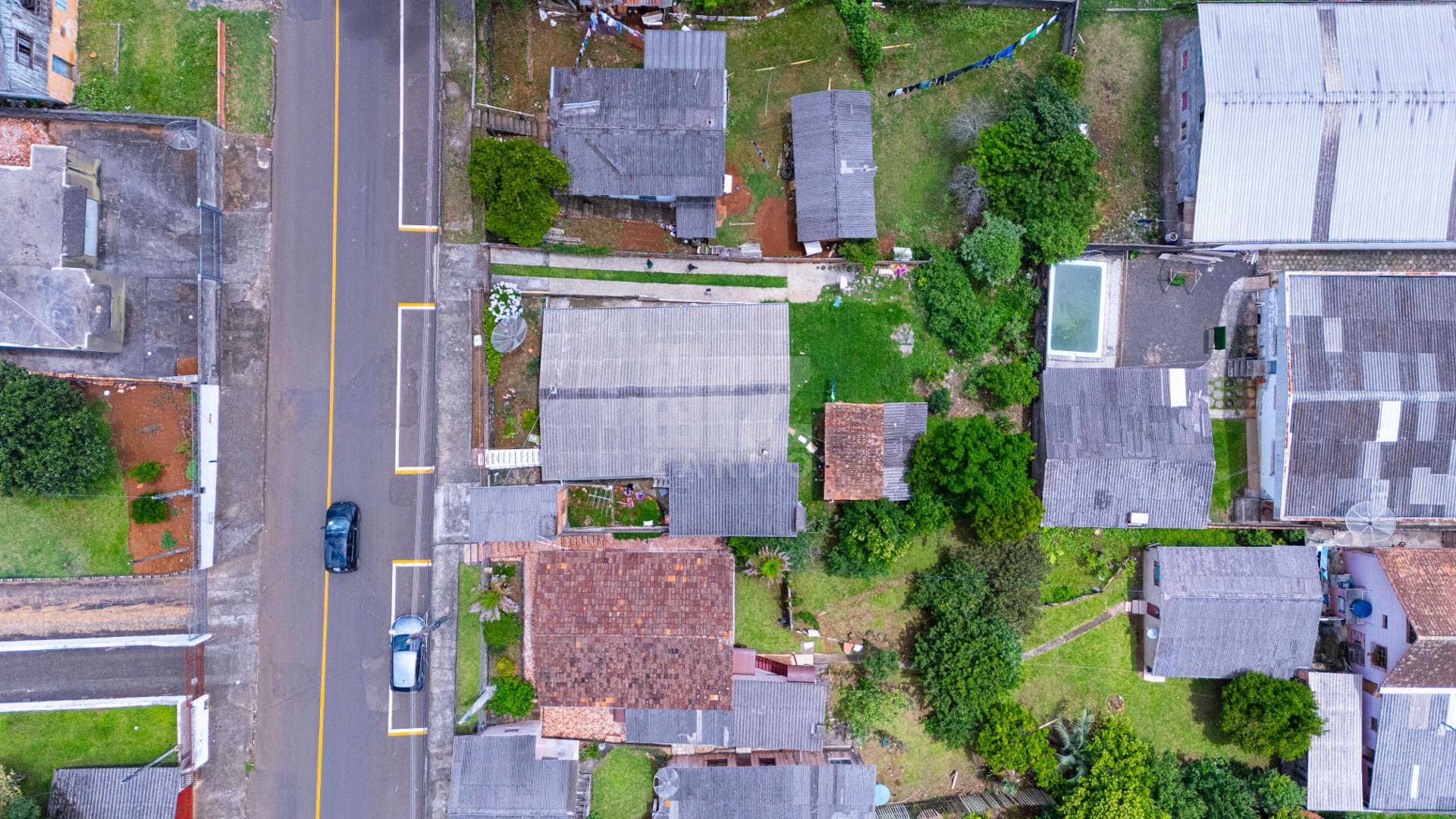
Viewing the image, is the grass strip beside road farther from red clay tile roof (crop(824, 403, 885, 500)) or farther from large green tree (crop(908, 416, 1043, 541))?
large green tree (crop(908, 416, 1043, 541))

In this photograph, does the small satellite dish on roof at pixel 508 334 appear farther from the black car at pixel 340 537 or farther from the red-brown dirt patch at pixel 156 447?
the red-brown dirt patch at pixel 156 447

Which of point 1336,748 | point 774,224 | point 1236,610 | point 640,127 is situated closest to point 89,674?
point 640,127

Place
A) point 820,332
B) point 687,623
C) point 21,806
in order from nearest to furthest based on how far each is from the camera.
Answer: point 21,806
point 687,623
point 820,332

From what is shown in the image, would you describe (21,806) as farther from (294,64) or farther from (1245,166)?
(1245,166)

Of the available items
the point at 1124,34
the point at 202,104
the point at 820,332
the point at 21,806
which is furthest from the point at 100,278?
the point at 1124,34

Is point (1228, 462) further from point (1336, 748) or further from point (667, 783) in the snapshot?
point (667, 783)

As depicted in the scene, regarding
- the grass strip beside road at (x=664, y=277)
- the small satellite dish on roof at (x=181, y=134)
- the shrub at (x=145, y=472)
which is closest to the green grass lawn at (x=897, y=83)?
the grass strip beside road at (x=664, y=277)
